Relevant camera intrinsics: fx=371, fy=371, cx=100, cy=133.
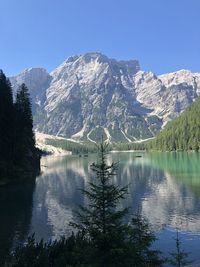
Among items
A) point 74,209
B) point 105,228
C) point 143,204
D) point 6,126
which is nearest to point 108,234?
point 105,228

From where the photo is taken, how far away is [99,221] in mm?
23359

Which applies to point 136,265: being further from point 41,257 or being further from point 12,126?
point 12,126

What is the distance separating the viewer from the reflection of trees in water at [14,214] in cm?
4597

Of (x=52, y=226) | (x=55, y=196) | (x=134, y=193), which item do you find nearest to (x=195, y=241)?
(x=52, y=226)

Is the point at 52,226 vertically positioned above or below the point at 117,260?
below

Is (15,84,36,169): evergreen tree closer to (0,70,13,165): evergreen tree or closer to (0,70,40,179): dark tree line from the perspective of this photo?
(0,70,40,179): dark tree line

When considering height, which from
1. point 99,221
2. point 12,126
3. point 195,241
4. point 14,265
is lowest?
point 195,241

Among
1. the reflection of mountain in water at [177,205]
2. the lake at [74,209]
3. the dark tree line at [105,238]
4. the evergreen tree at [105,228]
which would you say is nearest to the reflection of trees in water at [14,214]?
the lake at [74,209]

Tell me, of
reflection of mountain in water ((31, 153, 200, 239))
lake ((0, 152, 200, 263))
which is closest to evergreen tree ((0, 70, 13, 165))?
lake ((0, 152, 200, 263))

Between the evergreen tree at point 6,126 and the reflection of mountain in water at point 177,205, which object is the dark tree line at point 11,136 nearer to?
the evergreen tree at point 6,126

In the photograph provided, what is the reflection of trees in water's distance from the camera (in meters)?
46.0

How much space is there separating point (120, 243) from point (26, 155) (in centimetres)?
A: 10920

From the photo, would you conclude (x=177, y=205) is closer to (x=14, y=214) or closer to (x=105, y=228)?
(x=14, y=214)

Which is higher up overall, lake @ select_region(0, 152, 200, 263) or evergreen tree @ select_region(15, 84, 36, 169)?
evergreen tree @ select_region(15, 84, 36, 169)
